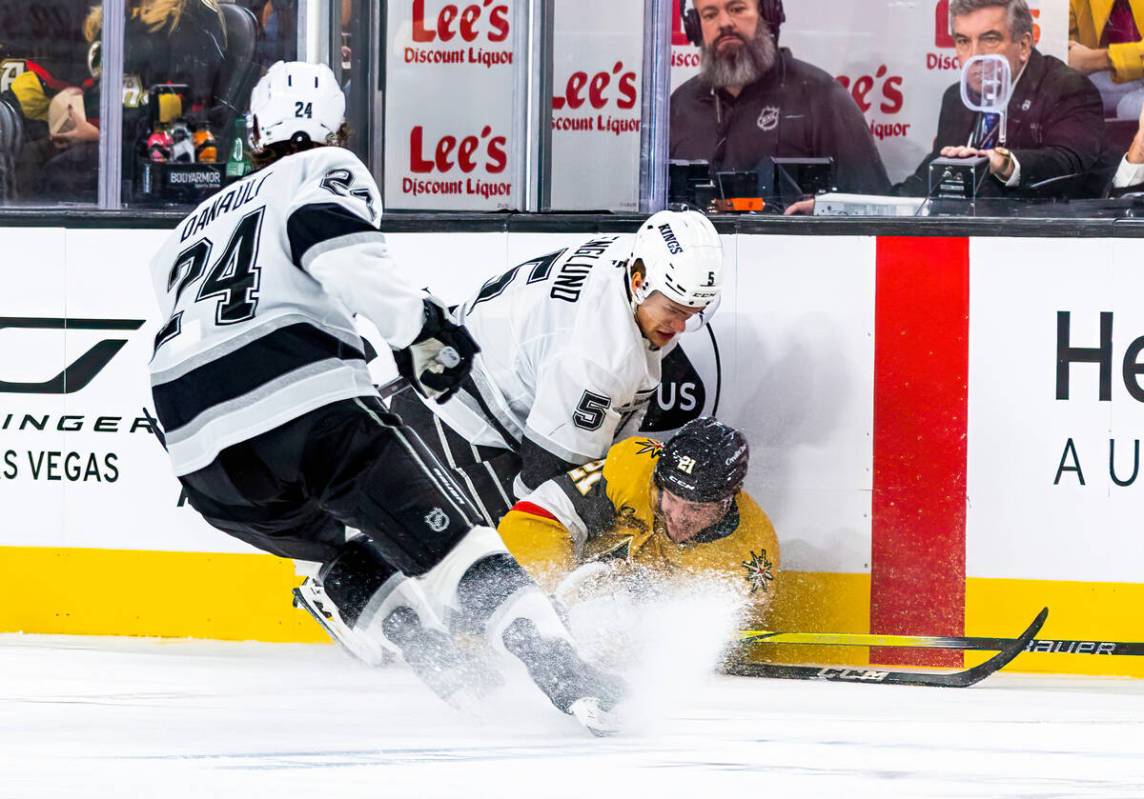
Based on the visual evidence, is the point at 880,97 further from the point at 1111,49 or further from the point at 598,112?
the point at 598,112

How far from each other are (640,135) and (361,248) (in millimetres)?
1258

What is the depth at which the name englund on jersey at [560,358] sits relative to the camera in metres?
3.39

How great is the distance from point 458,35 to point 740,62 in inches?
30.0

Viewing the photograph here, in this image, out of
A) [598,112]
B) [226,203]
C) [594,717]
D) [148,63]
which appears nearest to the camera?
[594,717]

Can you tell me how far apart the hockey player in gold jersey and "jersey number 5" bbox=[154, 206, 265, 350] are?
836mm

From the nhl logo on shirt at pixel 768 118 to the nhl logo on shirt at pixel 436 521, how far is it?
5.44ft

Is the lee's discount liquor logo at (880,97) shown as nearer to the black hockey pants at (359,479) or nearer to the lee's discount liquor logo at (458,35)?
the lee's discount liquor logo at (458,35)

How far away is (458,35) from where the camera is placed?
4.35m

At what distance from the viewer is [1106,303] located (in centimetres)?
351

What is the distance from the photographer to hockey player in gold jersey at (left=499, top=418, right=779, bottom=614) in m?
3.40

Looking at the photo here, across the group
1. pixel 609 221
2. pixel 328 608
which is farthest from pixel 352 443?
pixel 609 221

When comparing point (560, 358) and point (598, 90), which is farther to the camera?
point (598, 90)

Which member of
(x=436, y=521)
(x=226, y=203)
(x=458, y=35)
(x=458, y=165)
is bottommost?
(x=436, y=521)

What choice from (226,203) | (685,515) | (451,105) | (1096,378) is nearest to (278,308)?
(226,203)
